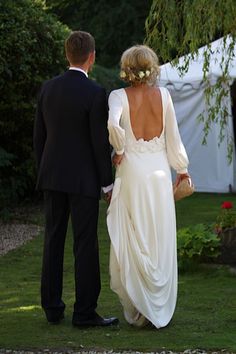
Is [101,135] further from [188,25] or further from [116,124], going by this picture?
[188,25]

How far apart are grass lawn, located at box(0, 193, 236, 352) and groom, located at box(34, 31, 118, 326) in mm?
298

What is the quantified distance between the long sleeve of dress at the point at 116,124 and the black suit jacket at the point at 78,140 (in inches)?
1.9

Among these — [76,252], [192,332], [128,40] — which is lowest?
[192,332]

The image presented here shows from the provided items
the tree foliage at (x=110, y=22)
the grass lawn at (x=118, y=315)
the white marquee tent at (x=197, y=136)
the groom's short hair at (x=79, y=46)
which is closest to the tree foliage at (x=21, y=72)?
the white marquee tent at (x=197, y=136)

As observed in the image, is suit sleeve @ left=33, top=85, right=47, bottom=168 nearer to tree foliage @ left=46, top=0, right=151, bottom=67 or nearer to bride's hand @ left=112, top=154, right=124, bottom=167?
bride's hand @ left=112, top=154, right=124, bottom=167

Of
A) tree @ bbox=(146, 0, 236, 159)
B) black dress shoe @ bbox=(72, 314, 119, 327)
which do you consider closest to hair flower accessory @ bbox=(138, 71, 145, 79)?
black dress shoe @ bbox=(72, 314, 119, 327)

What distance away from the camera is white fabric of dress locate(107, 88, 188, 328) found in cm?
610

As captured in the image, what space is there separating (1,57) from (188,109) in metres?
4.77

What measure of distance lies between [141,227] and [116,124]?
2.42ft

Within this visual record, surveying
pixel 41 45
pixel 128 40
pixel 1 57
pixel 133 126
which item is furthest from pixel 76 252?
pixel 128 40

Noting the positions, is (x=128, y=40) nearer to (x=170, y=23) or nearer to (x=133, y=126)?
(x=170, y=23)

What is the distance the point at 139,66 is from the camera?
611cm

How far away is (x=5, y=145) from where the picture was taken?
14070 millimetres

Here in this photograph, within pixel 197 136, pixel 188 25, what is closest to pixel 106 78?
pixel 197 136
